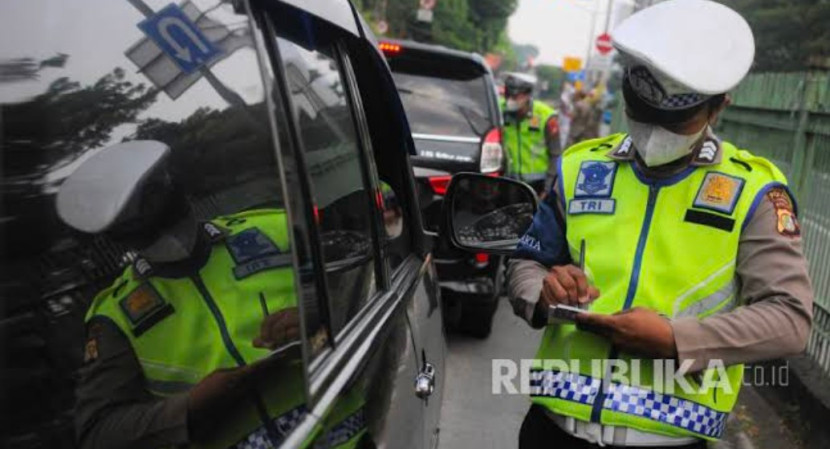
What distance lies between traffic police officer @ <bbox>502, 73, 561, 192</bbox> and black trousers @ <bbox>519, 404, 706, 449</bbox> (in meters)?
5.70

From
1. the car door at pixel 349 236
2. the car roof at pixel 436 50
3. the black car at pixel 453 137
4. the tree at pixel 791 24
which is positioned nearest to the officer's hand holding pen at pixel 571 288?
the car door at pixel 349 236

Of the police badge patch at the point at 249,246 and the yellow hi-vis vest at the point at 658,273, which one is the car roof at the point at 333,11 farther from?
the yellow hi-vis vest at the point at 658,273

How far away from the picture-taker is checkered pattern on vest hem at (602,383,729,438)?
5.65 ft

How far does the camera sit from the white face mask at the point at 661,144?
174cm

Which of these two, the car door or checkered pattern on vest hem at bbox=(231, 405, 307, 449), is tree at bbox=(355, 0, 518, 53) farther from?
checkered pattern on vest hem at bbox=(231, 405, 307, 449)

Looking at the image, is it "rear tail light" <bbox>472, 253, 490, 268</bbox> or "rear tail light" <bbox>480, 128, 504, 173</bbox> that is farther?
"rear tail light" <bbox>480, 128, 504, 173</bbox>

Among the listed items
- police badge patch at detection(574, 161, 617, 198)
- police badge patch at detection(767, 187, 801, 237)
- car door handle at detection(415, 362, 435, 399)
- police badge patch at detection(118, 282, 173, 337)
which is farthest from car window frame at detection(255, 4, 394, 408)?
police badge patch at detection(767, 187, 801, 237)

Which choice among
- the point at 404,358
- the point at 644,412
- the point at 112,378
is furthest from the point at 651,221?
the point at 112,378

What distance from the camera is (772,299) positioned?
165cm

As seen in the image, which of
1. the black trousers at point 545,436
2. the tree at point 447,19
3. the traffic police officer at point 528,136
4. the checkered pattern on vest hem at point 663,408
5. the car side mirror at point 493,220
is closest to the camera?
the checkered pattern on vest hem at point 663,408

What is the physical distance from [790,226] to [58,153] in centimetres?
141

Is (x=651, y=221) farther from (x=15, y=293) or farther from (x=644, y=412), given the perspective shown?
(x=15, y=293)

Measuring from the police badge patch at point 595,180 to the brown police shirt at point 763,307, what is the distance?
1.00 feet

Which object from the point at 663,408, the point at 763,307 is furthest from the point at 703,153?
the point at 663,408
